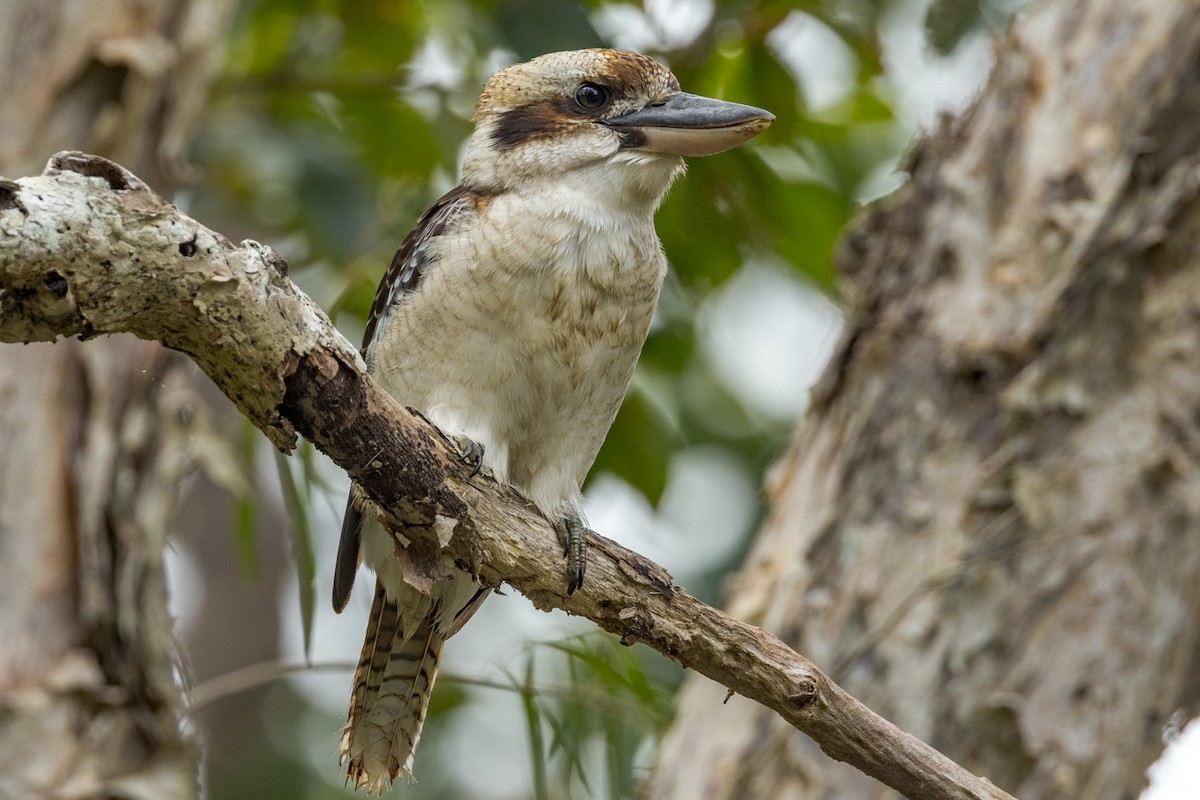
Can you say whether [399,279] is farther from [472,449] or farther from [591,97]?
[591,97]

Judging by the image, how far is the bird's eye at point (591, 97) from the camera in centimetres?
281

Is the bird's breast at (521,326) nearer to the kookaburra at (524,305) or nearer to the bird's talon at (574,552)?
the kookaburra at (524,305)

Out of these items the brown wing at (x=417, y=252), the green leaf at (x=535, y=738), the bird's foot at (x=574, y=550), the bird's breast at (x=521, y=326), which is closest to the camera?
the bird's foot at (x=574, y=550)

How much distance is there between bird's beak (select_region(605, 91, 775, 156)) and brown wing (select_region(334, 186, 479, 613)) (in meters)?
0.35

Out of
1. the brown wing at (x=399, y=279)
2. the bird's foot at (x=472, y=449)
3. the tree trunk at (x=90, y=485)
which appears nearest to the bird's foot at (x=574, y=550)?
the bird's foot at (x=472, y=449)

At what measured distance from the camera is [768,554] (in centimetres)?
354

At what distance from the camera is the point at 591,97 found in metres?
2.82

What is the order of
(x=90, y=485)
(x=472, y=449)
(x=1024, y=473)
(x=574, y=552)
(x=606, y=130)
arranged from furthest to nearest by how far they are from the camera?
(x=1024, y=473)
(x=90, y=485)
(x=606, y=130)
(x=472, y=449)
(x=574, y=552)

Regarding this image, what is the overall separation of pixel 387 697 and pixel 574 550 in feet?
2.86

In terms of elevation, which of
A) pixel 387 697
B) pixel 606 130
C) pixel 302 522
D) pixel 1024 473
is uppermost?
pixel 606 130

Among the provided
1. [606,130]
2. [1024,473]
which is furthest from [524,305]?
[1024,473]

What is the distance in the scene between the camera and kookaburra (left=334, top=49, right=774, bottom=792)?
2.51 meters

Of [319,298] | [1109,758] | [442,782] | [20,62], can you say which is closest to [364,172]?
[319,298]

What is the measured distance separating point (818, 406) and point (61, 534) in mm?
1842
